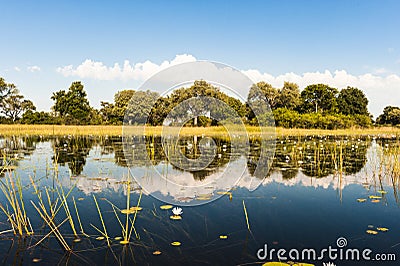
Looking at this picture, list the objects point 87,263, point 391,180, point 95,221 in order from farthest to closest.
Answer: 1. point 391,180
2. point 95,221
3. point 87,263

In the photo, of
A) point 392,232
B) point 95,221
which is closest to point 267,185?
point 392,232

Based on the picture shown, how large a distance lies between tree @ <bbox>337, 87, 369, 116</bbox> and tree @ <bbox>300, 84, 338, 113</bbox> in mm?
2714

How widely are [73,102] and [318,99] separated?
2868cm

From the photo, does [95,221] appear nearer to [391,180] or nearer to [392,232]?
[392,232]

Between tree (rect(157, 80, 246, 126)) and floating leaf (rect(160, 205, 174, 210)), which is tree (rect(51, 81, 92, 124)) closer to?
tree (rect(157, 80, 246, 126))

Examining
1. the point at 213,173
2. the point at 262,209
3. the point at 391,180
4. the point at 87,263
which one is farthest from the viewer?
the point at 213,173

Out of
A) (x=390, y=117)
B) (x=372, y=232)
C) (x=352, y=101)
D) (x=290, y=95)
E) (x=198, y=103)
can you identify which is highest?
(x=290, y=95)

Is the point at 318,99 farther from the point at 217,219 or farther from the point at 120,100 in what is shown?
the point at 217,219

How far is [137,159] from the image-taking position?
7730mm

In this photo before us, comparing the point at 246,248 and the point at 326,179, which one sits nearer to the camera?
the point at 246,248

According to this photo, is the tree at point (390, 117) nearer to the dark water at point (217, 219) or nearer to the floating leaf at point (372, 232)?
the dark water at point (217, 219)

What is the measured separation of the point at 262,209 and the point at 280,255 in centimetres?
119

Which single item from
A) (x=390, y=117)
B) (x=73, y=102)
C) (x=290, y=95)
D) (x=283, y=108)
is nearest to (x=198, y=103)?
(x=283, y=108)

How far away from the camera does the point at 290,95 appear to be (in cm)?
3416
